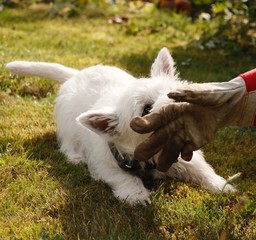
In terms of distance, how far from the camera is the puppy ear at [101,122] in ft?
9.84

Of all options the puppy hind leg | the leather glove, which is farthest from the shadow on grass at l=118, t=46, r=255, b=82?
the leather glove

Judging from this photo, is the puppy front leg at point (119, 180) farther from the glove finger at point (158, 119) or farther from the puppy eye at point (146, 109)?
the glove finger at point (158, 119)

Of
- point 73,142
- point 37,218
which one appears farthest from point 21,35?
point 37,218

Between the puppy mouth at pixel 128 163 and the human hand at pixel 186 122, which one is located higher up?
the human hand at pixel 186 122

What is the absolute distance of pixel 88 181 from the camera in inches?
133

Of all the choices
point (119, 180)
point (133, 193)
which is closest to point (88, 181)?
point (119, 180)

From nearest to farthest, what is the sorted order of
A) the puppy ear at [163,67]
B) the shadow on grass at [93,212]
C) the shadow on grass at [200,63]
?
the shadow on grass at [93,212], the puppy ear at [163,67], the shadow on grass at [200,63]

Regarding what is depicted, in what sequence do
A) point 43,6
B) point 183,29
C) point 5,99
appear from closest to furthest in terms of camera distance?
1. point 5,99
2. point 183,29
3. point 43,6

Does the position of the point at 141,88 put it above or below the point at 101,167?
above

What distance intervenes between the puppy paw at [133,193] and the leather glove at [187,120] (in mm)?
472

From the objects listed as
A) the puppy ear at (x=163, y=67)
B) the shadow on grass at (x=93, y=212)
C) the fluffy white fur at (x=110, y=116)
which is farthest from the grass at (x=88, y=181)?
the puppy ear at (x=163, y=67)

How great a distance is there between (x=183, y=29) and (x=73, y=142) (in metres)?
4.34

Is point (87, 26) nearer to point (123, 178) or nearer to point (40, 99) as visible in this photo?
point (40, 99)

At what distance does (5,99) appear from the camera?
4703 mm
